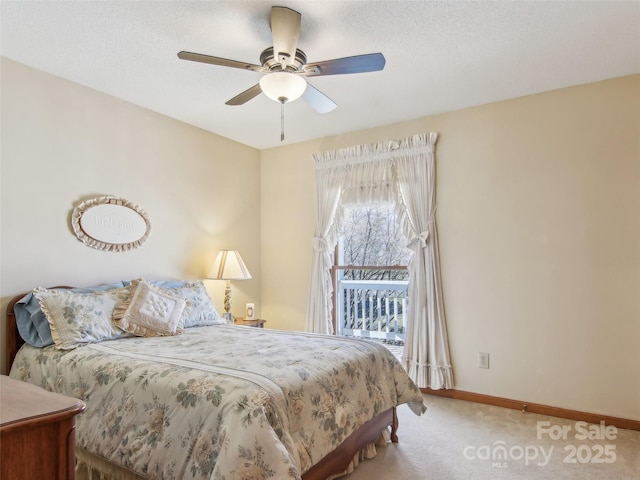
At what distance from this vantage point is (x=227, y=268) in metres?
3.85

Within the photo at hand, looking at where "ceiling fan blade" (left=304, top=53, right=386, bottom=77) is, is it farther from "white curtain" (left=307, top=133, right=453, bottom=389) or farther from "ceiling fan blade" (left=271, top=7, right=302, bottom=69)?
"white curtain" (left=307, top=133, right=453, bottom=389)

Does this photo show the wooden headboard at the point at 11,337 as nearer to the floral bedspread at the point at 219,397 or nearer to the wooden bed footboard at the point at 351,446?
the floral bedspread at the point at 219,397

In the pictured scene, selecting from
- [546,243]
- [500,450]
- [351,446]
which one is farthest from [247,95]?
[500,450]

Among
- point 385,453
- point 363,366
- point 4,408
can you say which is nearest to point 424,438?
point 385,453

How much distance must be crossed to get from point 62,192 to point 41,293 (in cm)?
82

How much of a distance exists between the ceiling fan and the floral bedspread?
1.49 m

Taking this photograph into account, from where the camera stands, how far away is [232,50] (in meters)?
2.54

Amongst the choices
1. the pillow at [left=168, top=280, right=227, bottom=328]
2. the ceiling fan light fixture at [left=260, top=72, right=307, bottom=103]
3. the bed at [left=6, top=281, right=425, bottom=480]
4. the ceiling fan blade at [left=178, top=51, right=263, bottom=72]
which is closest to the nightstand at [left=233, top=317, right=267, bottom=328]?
the pillow at [left=168, top=280, right=227, bottom=328]

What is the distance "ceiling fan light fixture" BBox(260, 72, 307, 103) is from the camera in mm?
2098

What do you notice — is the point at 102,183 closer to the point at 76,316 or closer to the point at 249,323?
the point at 76,316

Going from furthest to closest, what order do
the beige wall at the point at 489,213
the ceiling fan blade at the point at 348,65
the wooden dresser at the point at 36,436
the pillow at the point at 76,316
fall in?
the beige wall at the point at 489,213 → the pillow at the point at 76,316 → the ceiling fan blade at the point at 348,65 → the wooden dresser at the point at 36,436

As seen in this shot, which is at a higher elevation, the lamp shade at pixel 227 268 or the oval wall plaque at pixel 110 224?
the oval wall plaque at pixel 110 224

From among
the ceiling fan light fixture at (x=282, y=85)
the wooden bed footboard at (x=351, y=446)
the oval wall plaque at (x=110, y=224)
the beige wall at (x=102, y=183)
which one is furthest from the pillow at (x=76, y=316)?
the ceiling fan light fixture at (x=282, y=85)

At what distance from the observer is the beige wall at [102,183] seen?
2652 millimetres
